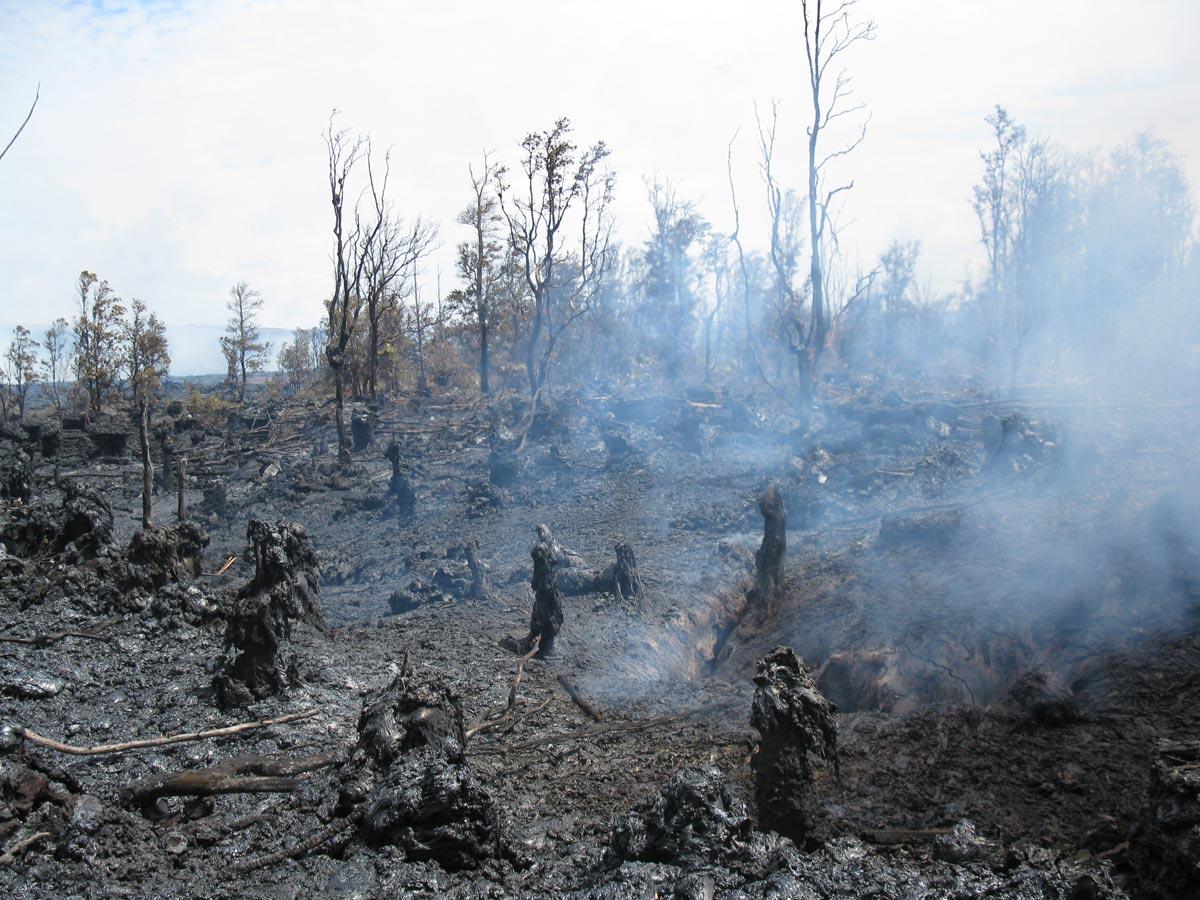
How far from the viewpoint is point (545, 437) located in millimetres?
23047

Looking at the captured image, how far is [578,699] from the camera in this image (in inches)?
307

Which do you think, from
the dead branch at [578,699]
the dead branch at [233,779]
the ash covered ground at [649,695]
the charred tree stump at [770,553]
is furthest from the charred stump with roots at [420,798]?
the charred tree stump at [770,553]

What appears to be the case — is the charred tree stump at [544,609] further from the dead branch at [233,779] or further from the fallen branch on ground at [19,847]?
the fallen branch on ground at [19,847]

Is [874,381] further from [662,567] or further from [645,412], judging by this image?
[662,567]

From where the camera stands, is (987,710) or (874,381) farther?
(874,381)

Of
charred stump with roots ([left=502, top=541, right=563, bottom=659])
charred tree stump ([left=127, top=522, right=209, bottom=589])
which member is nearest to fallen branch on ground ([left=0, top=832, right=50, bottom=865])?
charred stump with roots ([left=502, top=541, right=563, bottom=659])

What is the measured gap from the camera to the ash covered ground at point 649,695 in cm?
444

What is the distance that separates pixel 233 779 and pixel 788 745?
3870mm

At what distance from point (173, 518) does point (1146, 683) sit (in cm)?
1894

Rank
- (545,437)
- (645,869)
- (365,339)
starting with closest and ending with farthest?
(645,869) < (545,437) < (365,339)

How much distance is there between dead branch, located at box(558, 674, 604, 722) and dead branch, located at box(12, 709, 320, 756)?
2.52 m

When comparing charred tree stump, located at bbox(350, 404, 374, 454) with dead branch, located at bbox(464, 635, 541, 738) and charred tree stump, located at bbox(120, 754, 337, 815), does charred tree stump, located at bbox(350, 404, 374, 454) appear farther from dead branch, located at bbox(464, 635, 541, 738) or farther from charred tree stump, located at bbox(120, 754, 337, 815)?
charred tree stump, located at bbox(120, 754, 337, 815)

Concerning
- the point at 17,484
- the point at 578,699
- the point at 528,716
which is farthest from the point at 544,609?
the point at 17,484

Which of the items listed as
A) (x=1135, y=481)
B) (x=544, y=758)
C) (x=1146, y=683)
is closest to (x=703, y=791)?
(x=544, y=758)
